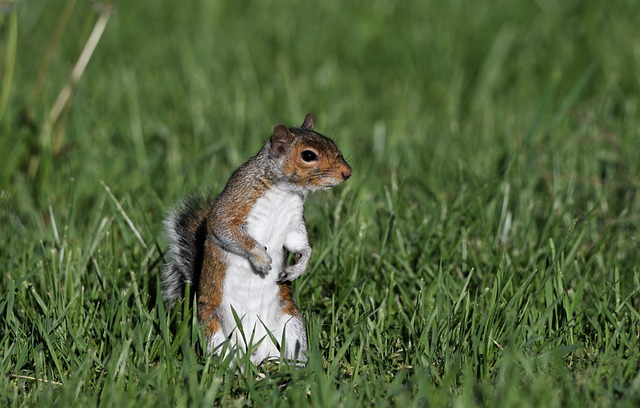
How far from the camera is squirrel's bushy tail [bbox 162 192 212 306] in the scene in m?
3.80

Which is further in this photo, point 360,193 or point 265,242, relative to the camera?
point 360,193

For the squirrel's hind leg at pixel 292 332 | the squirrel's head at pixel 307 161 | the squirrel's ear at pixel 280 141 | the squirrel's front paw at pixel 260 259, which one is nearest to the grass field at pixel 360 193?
the squirrel's hind leg at pixel 292 332

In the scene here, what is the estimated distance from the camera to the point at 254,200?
3621 millimetres

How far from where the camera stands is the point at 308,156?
364cm

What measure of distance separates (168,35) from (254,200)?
191 inches

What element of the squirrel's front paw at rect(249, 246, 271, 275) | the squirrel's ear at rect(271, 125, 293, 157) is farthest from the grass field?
the squirrel's ear at rect(271, 125, 293, 157)

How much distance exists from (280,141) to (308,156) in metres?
0.12

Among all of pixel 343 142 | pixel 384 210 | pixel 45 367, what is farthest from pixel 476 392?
pixel 343 142

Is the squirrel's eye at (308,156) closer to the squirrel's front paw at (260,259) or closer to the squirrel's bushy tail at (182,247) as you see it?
the squirrel's front paw at (260,259)

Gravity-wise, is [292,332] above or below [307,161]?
below

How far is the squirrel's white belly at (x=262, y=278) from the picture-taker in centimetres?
360

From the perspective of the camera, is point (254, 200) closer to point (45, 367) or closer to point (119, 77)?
point (45, 367)

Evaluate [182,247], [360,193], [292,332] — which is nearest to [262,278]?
[292,332]

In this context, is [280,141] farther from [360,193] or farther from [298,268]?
[360,193]
